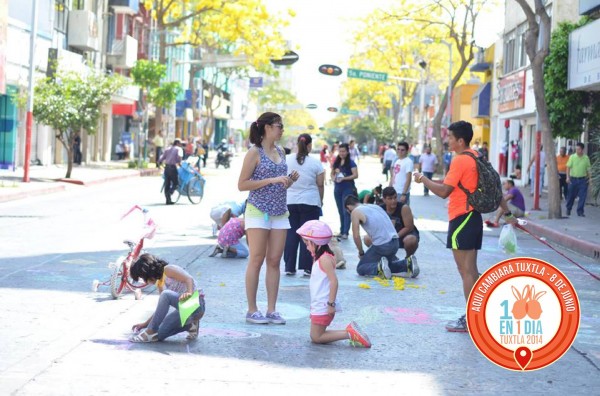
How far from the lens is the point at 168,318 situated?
26.7ft

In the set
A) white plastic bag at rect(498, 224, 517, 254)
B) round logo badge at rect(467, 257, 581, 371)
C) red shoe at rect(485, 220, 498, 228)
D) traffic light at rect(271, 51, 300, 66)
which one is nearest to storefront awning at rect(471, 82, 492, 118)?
traffic light at rect(271, 51, 300, 66)

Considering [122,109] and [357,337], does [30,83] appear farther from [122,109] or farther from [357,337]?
[122,109]

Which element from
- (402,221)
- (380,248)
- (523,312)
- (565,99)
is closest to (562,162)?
(565,99)

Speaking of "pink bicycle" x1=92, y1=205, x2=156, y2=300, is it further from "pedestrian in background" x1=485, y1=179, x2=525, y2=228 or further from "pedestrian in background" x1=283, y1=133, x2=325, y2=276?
"pedestrian in background" x1=485, y1=179, x2=525, y2=228

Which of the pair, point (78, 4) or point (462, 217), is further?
point (78, 4)

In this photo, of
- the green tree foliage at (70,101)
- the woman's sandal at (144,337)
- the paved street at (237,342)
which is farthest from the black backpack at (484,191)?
the green tree foliage at (70,101)

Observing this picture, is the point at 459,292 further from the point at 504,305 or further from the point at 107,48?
the point at 107,48

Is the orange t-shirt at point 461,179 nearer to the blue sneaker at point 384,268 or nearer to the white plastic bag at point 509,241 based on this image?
the white plastic bag at point 509,241

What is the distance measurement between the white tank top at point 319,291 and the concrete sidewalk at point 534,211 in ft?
33.4

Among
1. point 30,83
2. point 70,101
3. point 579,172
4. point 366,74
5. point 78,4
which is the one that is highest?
point 78,4

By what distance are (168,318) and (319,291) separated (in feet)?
3.90

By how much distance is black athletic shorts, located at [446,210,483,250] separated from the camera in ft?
29.6

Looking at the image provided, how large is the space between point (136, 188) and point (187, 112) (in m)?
56.1

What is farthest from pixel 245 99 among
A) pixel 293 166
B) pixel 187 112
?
pixel 293 166
